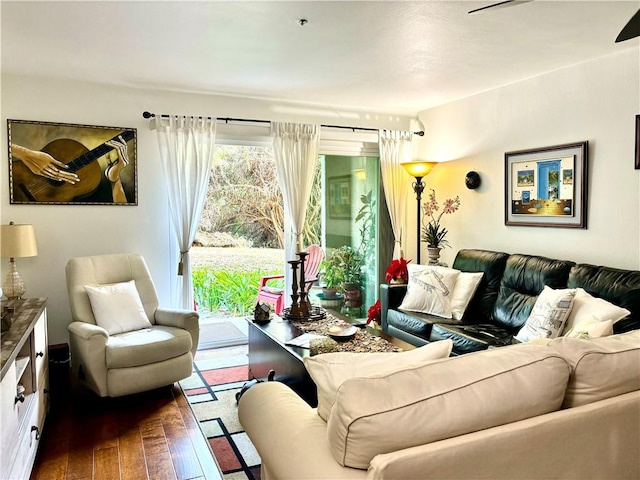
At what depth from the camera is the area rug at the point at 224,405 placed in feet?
8.44

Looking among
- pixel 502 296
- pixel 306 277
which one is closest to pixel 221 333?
pixel 306 277

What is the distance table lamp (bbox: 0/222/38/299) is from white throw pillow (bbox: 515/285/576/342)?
3545mm

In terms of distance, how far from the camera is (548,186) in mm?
3951

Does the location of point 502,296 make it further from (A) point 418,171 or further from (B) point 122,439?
(B) point 122,439

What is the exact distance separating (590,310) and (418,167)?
7.80 ft

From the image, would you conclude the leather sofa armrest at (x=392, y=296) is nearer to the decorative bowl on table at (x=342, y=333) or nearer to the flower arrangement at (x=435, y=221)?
the flower arrangement at (x=435, y=221)

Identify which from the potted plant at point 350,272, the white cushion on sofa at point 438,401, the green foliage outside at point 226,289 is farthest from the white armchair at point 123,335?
the white cushion on sofa at point 438,401

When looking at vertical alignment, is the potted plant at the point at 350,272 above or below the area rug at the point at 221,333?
above

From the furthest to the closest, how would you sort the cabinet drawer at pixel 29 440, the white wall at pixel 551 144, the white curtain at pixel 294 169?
the white curtain at pixel 294 169
the white wall at pixel 551 144
the cabinet drawer at pixel 29 440

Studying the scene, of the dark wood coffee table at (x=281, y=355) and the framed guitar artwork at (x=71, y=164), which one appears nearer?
the dark wood coffee table at (x=281, y=355)

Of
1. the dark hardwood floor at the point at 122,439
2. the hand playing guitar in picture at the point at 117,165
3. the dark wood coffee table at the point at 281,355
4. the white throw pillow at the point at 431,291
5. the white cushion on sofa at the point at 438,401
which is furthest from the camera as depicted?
the hand playing guitar in picture at the point at 117,165

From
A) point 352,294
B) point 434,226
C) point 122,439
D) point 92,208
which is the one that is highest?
point 92,208

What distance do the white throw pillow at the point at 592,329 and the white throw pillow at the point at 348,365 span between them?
1.37m

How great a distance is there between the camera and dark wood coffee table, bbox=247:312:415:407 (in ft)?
9.10
